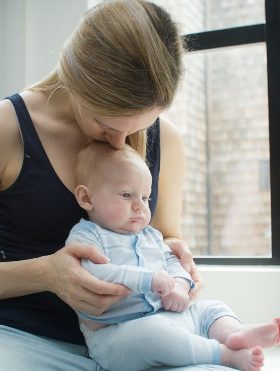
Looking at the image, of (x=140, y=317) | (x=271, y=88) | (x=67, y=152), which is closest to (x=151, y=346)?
(x=140, y=317)

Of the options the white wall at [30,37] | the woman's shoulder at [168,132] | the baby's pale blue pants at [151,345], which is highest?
the white wall at [30,37]

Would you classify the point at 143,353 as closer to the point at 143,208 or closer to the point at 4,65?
the point at 143,208

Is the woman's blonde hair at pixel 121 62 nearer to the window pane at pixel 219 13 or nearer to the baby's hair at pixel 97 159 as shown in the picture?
the baby's hair at pixel 97 159

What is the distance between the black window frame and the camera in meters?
2.07

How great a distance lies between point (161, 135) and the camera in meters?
1.51

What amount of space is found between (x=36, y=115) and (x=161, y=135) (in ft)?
1.26

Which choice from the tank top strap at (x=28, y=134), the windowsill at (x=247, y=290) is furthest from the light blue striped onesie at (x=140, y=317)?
the windowsill at (x=247, y=290)

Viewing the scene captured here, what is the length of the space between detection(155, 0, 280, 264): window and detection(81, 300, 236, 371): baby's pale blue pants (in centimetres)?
107

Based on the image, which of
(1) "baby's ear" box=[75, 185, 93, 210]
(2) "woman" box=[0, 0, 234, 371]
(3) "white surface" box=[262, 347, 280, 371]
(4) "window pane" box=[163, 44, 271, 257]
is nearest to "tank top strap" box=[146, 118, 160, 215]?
(2) "woman" box=[0, 0, 234, 371]

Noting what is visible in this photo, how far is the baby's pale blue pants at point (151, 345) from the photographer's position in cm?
104

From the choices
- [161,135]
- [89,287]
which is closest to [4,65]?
[161,135]

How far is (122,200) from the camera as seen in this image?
4.09ft

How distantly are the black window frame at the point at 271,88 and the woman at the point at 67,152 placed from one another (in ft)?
2.43

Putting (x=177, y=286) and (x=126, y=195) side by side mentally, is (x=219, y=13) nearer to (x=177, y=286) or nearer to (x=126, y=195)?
(x=126, y=195)
